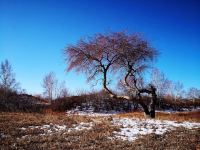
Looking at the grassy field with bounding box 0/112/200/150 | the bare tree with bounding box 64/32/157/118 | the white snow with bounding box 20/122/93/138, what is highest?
the bare tree with bounding box 64/32/157/118

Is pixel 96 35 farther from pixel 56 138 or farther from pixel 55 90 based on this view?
pixel 55 90

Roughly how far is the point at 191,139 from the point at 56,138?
23.0 ft

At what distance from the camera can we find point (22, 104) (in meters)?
37.2

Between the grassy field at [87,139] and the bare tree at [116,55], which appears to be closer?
the grassy field at [87,139]

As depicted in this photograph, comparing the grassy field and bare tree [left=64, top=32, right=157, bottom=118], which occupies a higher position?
bare tree [left=64, top=32, right=157, bottom=118]

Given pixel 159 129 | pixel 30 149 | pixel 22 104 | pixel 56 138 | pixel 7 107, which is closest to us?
pixel 30 149

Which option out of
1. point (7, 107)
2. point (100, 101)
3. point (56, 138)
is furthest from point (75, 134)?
point (100, 101)

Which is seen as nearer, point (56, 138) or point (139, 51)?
point (56, 138)

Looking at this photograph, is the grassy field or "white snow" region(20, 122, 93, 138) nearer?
the grassy field

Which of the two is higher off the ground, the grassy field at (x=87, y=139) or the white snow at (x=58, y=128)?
the white snow at (x=58, y=128)

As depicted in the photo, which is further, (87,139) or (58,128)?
(58,128)

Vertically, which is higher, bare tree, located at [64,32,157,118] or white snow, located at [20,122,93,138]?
bare tree, located at [64,32,157,118]

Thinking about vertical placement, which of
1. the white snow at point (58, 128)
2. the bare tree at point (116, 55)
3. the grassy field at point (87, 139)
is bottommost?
the grassy field at point (87, 139)

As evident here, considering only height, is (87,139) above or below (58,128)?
below
